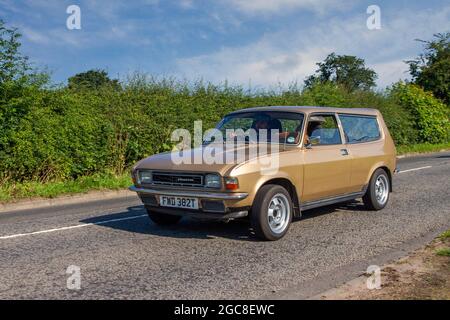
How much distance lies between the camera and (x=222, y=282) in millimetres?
4871

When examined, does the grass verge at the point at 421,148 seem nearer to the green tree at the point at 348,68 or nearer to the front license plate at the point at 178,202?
the front license plate at the point at 178,202

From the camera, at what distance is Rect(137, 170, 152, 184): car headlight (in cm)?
683

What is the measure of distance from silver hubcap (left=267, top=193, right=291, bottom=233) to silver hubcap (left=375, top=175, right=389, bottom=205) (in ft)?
9.32

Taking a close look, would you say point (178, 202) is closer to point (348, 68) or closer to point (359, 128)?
point (359, 128)

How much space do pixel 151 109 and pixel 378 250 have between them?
10419mm

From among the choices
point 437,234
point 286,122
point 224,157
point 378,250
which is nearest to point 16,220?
point 224,157

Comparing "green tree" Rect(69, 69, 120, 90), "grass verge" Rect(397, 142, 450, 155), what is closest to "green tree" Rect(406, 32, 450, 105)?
"grass verge" Rect(397, 142, 450, 155)

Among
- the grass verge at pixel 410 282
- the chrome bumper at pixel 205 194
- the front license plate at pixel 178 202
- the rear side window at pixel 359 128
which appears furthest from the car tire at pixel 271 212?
the rear side window at pixel 359 128

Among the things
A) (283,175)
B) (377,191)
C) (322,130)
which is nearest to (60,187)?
(322,130)

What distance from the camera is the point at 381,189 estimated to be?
8.95 meters
